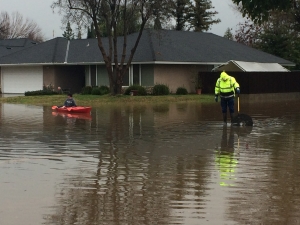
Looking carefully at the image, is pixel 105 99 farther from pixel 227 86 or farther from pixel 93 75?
pixel 227 86

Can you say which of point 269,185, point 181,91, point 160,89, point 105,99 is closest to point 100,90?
point 160,89

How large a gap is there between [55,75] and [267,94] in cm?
1557

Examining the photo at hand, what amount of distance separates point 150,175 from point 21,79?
121 ft

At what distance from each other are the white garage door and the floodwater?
26471 mm

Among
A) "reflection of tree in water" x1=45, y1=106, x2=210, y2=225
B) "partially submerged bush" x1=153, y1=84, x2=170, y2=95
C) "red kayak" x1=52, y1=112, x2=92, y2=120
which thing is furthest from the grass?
"reflection of tree in water" x1=45, y1=106, x2=210, y2=225

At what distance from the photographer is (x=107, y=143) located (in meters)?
14.5

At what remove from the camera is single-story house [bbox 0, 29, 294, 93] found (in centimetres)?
3966

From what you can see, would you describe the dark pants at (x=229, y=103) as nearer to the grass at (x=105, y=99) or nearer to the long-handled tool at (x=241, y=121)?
the long-handled tool at (x=241, y=121)

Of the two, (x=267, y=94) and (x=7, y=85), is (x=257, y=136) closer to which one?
(x=267, y=94)

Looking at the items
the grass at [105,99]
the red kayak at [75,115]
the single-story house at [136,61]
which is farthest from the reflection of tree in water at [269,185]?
the single-story house at [136,61]

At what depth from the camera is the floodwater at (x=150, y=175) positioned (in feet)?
24.8

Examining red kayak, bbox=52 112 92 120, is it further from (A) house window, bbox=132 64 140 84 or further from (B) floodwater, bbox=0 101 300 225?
(A) house window, bbox=132 64 140 84

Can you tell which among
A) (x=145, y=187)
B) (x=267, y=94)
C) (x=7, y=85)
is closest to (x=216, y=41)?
(x=267, y=94)

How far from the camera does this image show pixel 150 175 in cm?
1016
